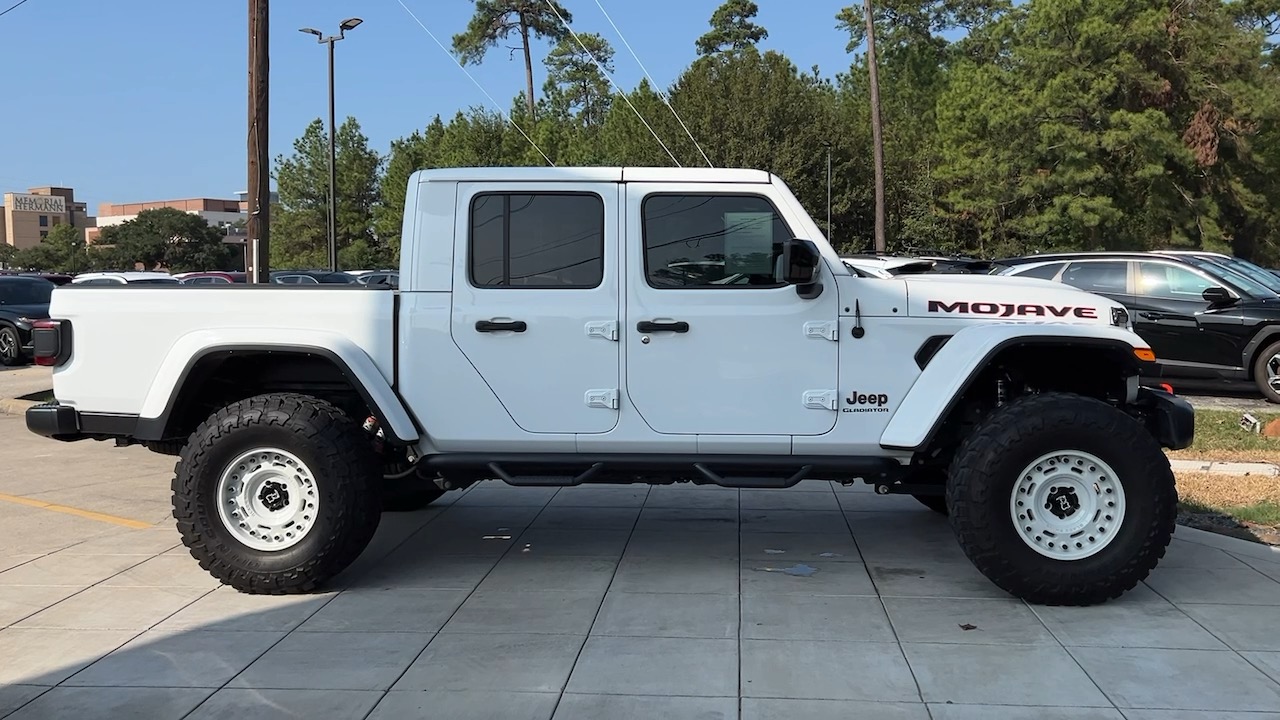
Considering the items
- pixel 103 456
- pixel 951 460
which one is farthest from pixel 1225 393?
pixel 103 456

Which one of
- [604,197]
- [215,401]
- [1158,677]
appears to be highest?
[604,197]

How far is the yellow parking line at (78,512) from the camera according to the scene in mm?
6836

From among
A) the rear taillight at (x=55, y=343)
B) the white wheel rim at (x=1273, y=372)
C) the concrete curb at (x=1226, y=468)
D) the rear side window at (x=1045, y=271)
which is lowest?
the concrete curb at (x=1226, y=468)

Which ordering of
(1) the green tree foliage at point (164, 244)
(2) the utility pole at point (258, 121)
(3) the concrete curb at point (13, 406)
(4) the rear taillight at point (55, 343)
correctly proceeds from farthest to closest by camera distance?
(1) the green tree foliage at point (164, 244) → (3) the concrete curb at point (13, 406) → (2) the utility pole at point (258, 121) → (4) the rear taillight at point (55, 343)

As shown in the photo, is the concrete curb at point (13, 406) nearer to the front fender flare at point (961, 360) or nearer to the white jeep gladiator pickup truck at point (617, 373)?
the white jeep gladiator pickup truck at point (617, 373)

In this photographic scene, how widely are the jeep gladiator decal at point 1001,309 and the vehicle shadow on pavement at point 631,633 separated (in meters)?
1.44

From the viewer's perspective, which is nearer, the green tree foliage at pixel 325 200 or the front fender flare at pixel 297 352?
the front fender flare at pixel 297 352

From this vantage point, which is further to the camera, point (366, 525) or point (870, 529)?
point (870, 529)

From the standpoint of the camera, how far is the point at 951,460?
5.34 meters

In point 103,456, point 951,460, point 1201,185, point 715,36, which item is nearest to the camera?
point 951,460

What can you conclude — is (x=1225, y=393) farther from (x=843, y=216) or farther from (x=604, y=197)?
(x=843, y=216)

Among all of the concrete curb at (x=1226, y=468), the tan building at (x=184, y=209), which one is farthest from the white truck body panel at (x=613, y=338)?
the tan building at (x=184, y=209)

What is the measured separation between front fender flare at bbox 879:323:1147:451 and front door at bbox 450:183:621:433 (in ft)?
4.75

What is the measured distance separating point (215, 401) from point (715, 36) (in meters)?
67.1
